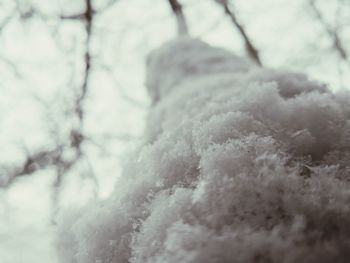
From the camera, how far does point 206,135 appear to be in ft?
2.25

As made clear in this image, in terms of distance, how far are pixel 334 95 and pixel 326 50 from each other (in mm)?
3269

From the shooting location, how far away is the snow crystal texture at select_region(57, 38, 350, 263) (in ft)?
1.47

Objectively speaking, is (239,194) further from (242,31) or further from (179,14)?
(242,31)

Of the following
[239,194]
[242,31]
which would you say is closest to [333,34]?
[242,31]

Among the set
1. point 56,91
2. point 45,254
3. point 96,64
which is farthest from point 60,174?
point 45,254

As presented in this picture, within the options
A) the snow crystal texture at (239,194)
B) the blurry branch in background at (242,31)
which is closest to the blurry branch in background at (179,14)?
the blurry branch in background at (242,31)

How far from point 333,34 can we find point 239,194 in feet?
12.2

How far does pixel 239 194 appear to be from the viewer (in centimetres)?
52

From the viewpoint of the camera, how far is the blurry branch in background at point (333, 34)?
12.2 feet

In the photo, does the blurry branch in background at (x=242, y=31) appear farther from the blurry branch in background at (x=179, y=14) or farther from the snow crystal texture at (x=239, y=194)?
the snow crystal texture at (x=239, y=194)

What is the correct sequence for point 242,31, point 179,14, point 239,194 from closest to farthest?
point 239,194 < point 179,14 < point 242,31

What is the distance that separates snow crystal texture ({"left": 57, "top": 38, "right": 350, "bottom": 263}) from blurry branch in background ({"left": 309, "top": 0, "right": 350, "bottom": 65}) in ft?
10.3

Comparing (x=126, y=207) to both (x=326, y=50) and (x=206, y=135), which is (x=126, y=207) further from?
(x=326, y=50)

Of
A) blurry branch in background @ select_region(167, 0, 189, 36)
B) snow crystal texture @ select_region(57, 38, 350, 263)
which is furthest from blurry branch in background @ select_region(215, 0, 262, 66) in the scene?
snow crystal texture @ select_region(57, 38, 350, 263)
